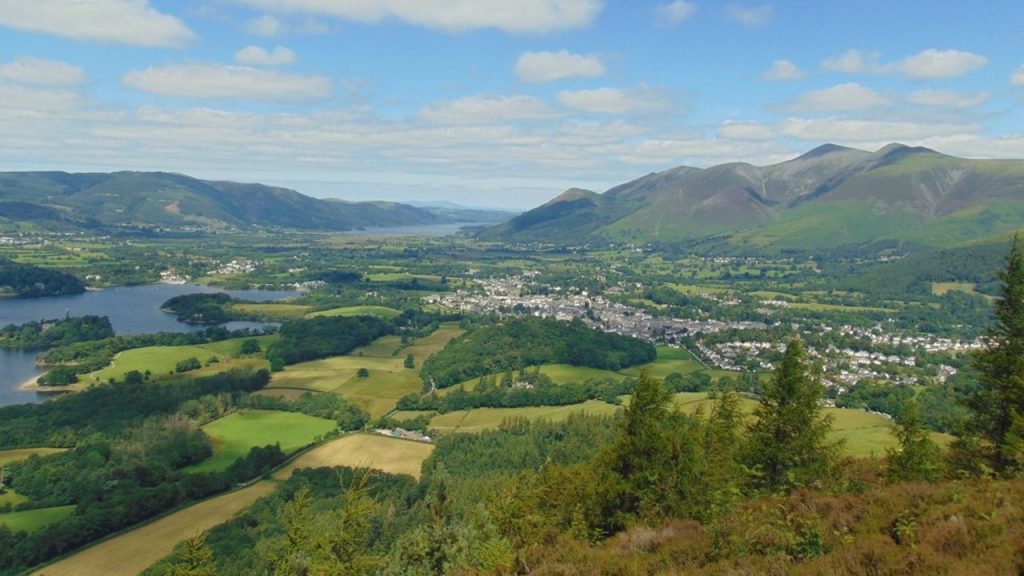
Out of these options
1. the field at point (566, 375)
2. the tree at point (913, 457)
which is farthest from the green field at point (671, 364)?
the tree at point (913, 457)

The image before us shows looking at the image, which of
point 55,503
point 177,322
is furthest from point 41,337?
point 55,503

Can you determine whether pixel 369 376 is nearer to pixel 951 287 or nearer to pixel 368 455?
pixel 368 455

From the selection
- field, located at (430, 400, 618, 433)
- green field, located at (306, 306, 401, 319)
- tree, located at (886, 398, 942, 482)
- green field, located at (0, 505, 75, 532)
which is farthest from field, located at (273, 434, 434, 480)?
green field, located at (306, 306, 401, 319)

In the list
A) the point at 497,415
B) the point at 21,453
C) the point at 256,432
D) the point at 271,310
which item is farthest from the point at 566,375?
the point at 271,310

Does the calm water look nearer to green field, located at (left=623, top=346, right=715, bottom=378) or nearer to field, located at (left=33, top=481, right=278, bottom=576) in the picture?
field, located at (left=33, top=481, right=278, bottom=576)

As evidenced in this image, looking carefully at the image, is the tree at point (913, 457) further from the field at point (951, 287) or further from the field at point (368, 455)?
the field at point (951, 287)

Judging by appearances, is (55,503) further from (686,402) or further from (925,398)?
(925,398)
